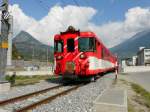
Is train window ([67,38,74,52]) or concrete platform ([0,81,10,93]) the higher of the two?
train window ([67,38,74,52])

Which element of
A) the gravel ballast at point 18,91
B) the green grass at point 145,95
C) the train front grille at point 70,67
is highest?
the train front grille at point 70,67

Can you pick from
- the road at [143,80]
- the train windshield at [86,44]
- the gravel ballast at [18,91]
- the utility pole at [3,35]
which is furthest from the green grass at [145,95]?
the utility pole at [3,35]

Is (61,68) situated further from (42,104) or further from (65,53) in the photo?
(42,104)

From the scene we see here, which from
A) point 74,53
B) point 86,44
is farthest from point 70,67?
point 86,44

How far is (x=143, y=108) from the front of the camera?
10.5 meters

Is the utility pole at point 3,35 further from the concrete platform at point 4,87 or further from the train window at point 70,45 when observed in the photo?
the train window at point 70,45

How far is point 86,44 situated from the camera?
18906 millimetres

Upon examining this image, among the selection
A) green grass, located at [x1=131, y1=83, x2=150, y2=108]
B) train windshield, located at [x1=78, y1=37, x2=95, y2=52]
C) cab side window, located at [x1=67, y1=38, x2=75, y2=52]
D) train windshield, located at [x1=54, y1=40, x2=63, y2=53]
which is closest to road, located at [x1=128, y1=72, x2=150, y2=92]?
green grass, located at [x1=131, y1=83, x2=150, y2=108]

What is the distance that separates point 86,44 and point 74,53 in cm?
97

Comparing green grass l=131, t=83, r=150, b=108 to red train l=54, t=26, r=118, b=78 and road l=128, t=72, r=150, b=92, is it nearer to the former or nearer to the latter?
road l=128, t=72, r=150, b=92

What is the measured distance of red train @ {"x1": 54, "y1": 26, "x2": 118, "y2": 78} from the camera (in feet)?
61.0

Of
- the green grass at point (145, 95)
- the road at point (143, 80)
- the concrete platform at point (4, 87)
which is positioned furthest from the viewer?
the road at point (143, 80)

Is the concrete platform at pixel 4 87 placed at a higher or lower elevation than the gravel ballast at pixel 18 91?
higher

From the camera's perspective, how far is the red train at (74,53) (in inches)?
731
